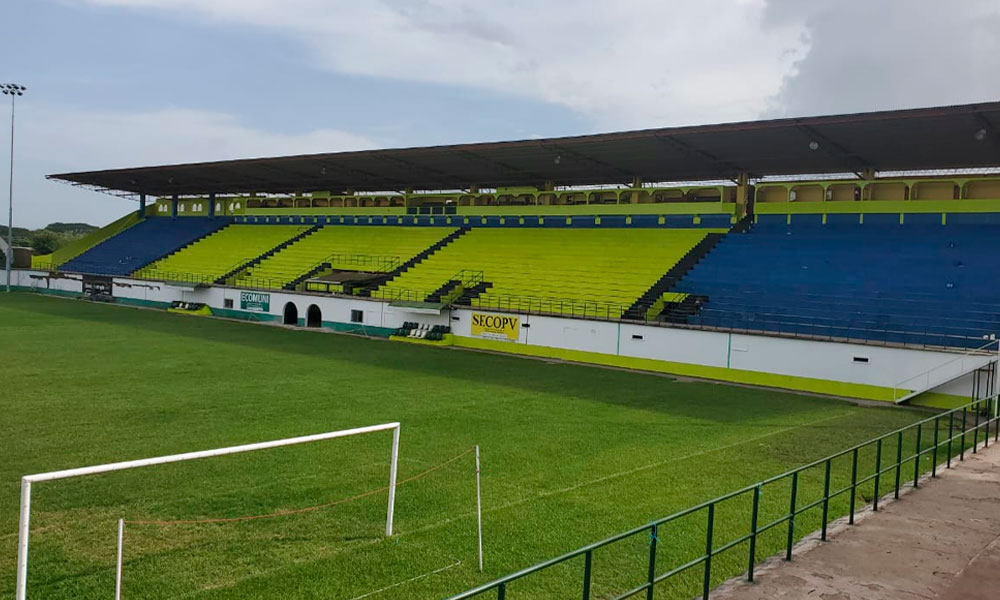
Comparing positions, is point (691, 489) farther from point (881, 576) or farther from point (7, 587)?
point (7, 587)

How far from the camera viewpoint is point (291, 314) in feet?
121

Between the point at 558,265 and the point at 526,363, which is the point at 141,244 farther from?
the point at 526,363

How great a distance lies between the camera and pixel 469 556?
782 centimetres

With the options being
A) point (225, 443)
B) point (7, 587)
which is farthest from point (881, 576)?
point (225, 443)

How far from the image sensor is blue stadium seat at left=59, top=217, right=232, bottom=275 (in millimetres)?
50375

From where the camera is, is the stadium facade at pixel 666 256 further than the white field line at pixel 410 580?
Yes

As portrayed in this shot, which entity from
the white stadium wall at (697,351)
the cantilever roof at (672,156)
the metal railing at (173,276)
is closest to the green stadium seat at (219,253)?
the metal railing at (173,276)

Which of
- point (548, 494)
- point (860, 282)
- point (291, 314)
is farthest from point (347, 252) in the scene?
point (548, 494)

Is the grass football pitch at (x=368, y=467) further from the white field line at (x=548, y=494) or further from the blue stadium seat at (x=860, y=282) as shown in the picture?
the blue stadium seat at (x=860, y=282)

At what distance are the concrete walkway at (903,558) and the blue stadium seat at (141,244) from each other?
4937 cm

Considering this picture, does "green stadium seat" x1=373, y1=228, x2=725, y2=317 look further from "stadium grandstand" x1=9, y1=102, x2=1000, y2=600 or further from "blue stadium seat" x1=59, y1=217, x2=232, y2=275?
"blue stadium seat" x1=59, y1=217, x2=232, y2=275

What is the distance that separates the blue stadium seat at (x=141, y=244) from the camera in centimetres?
5038

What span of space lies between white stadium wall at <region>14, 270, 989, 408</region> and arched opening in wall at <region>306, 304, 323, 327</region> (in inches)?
12.2

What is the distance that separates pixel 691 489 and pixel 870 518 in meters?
2.28
